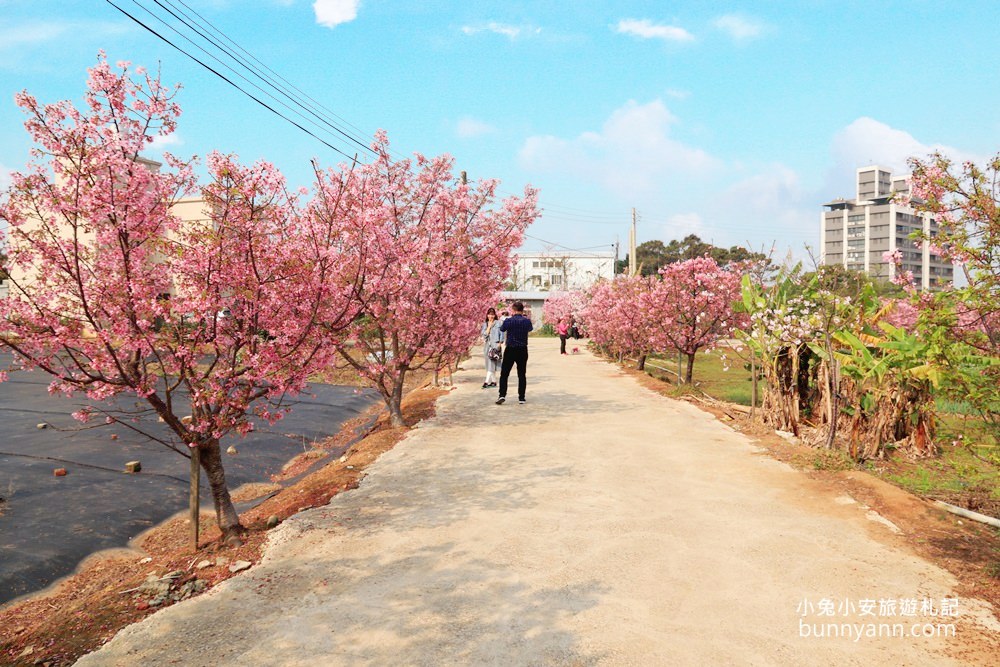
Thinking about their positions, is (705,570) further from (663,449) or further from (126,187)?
(126,187)

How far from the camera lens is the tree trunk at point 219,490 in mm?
5508

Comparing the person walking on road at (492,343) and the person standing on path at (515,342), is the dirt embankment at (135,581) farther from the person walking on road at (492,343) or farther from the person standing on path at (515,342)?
the person walking on road at (492,343)

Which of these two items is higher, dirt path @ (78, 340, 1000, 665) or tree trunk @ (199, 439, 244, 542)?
tree trunk @ (199, 439, 244, 542)

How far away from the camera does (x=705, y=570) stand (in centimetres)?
465

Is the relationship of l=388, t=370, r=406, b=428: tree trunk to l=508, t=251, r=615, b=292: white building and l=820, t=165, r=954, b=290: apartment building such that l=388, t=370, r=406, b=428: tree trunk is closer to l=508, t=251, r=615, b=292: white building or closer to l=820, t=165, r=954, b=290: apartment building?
l=508, t=251, r=615, b=292: white building

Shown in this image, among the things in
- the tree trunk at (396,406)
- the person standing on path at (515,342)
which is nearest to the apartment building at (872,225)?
the person standing on path at (515,342)

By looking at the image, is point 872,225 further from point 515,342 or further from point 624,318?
point 515,342

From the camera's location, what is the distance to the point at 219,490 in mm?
5574

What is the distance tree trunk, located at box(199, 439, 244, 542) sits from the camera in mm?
5508

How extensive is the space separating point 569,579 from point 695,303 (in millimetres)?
11105

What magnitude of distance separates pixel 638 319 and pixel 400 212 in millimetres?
9881

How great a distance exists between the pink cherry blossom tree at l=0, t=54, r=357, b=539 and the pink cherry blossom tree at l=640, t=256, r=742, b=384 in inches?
422

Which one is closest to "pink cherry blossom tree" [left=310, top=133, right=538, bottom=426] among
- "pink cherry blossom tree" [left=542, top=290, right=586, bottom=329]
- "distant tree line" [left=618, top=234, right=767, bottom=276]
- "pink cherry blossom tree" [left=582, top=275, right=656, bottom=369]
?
"pink cherry blossom tree" [left=582, top=275, right=656, bottom=369]

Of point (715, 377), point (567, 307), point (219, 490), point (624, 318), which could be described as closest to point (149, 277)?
point (219, 490)
